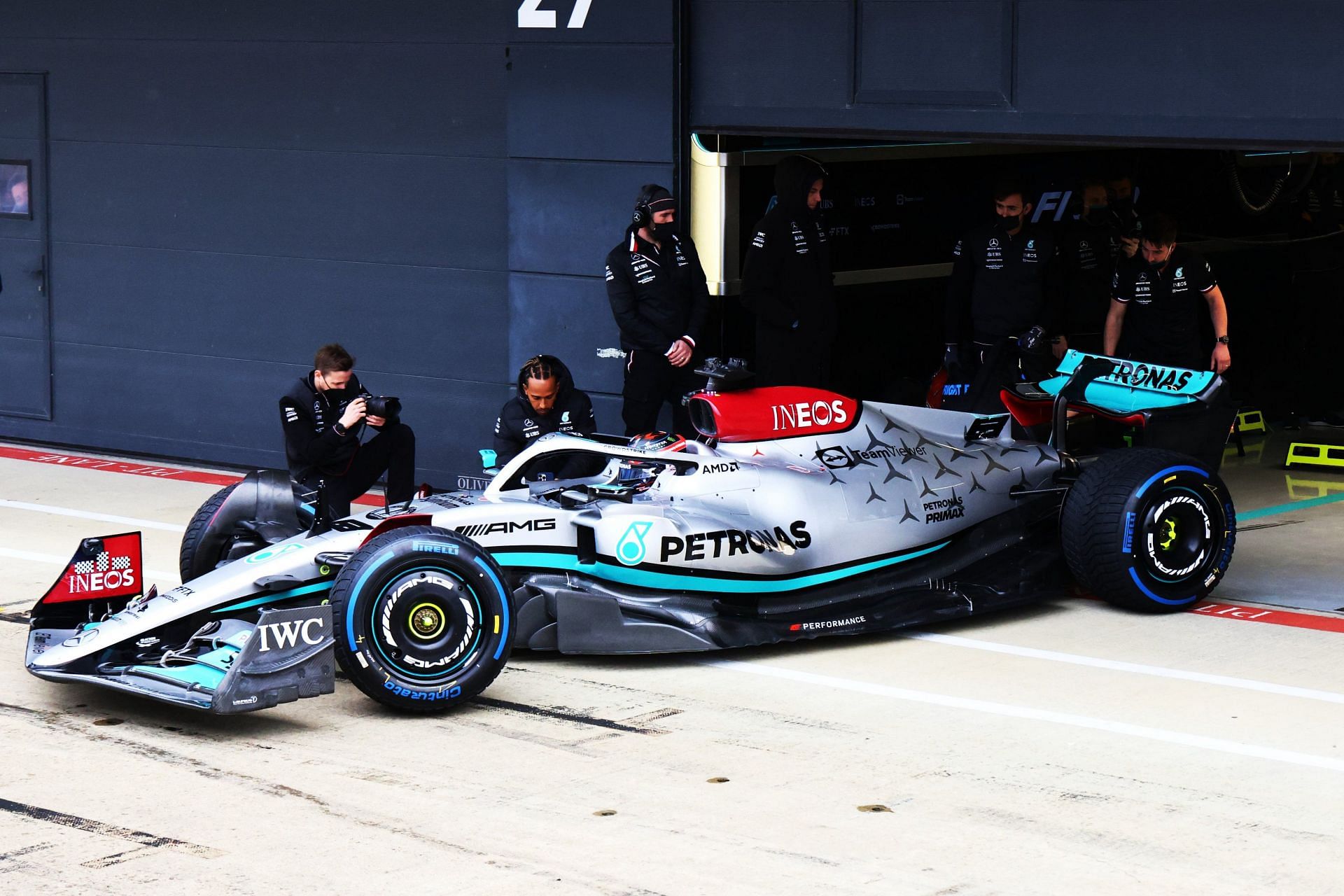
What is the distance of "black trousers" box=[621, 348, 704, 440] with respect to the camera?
37.1 ft

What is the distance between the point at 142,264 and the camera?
548 inches

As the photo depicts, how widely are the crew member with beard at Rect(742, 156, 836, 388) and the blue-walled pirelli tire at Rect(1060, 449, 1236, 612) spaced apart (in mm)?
2631

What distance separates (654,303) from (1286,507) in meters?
4.20

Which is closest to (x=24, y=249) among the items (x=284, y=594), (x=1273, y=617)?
(x=284, y=594)

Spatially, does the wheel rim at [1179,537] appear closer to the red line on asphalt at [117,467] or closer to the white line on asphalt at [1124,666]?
the white line on asphalt at [1124,666]

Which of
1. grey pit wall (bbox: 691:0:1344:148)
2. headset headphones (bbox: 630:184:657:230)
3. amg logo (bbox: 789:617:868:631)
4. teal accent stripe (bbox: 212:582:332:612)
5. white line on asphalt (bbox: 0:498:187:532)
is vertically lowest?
amg logo (bbox: 789:617:868:631)

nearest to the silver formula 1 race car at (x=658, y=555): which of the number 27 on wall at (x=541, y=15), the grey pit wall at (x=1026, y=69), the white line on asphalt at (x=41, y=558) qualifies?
the white line on asphalt at (x=41, y=558)

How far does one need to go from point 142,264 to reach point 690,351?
15.7 ft

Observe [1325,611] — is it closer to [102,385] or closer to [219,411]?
[219,411]

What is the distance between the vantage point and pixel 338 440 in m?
9.96

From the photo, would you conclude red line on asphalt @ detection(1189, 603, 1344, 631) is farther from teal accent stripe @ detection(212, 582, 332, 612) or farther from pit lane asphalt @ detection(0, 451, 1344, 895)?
teal accent stripe @ detection(212, 582, 332, 612)

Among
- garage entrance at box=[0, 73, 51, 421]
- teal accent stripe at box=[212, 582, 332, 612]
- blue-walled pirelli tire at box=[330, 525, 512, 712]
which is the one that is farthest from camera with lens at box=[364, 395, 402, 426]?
garage entrance at box=[0, 73, 51, 421]

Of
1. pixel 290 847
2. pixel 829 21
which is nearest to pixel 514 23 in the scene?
pixel 829 21

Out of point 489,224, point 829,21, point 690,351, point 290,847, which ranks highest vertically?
point 829,21
